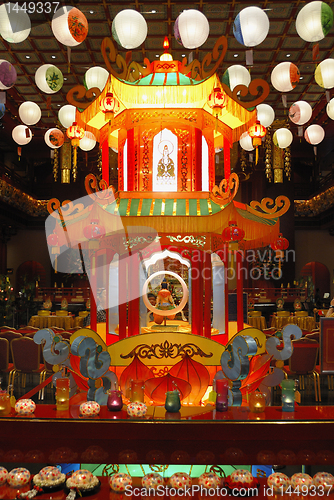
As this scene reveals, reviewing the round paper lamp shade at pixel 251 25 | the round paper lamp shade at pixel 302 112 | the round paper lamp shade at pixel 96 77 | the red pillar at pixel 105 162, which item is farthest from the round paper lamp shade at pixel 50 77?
the round paper lamp shade at pixel 302 112

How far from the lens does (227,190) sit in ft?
11.6

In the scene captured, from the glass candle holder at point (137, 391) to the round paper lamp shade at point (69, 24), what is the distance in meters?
2.78

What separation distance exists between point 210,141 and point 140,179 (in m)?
0.88

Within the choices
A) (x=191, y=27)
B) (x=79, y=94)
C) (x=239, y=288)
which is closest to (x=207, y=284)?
(x=239, y=288)

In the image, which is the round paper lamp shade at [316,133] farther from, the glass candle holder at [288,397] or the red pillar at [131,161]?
the glass candle holder at [288,397]

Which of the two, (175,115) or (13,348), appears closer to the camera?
(175,115)

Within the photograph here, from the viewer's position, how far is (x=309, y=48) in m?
7.34

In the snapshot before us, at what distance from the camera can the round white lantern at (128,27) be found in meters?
3.20

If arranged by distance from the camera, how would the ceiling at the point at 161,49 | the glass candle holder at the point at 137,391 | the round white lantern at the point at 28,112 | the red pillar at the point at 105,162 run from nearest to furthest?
the glass candle holder at the point at 137,391, the red pillar at the point at 105,162, the round white lantern at the point at 28,112, the ceiling at the point at 161,49

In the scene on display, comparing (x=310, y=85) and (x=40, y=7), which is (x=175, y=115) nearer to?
(x=40, y=7)

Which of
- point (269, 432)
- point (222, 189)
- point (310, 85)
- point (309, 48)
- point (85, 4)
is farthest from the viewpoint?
point (310, 85)

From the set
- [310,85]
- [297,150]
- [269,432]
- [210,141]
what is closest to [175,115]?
[210,141]

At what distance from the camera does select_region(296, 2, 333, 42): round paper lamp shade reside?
3344 millimetres

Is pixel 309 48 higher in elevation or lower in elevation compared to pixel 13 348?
higher
